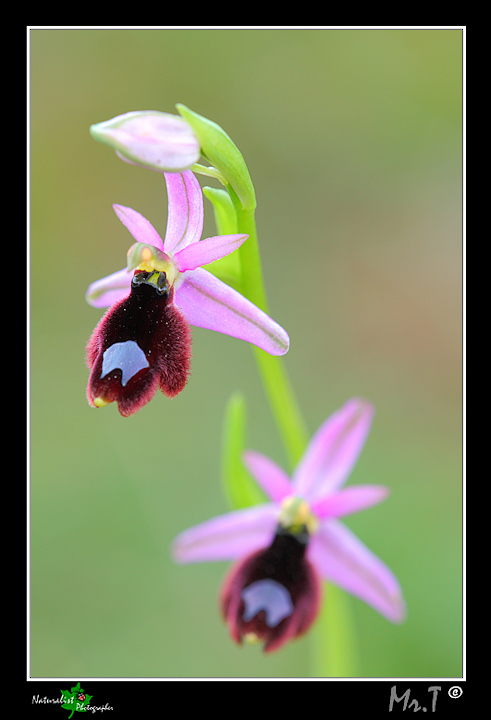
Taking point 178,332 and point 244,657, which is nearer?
point 178,332

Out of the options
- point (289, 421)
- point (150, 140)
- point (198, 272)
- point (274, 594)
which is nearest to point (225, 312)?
point (198, 272)

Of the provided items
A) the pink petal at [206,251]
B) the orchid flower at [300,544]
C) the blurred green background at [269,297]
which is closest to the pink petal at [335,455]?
the orchid flower at [300,544]

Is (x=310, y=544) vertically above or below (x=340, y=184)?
below

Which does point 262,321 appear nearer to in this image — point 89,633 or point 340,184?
point 89,633

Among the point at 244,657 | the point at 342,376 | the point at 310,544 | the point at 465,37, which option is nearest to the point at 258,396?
the point at 342,376

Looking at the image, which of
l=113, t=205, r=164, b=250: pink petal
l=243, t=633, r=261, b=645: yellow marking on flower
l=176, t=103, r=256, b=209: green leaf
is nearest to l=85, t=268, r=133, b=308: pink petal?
l=113, t=205, r=164, b=250: pink petal

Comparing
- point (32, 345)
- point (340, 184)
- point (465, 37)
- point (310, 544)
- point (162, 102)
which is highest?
point (162, 102)

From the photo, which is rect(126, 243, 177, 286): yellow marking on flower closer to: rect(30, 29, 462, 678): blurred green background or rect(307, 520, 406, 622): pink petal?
rect(307, 520, 406, 622): pink petal
